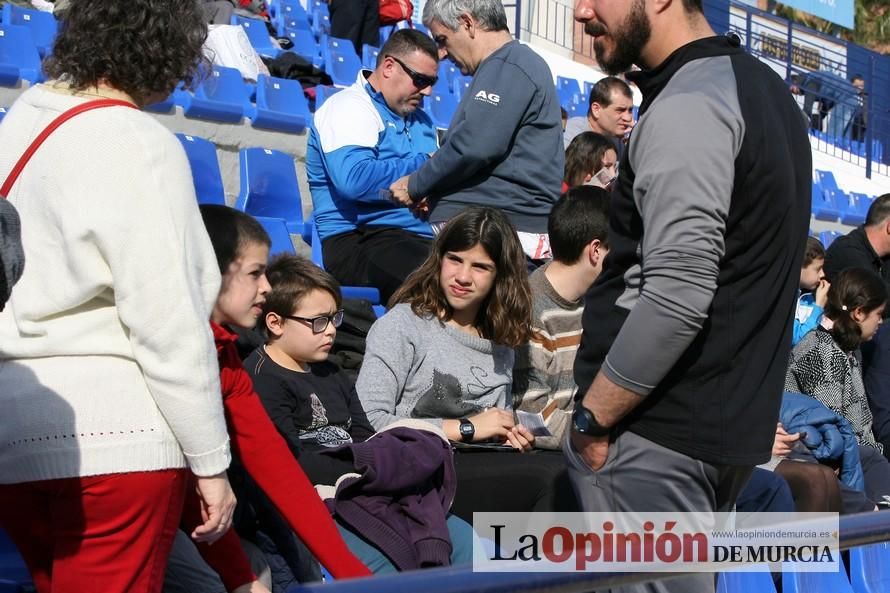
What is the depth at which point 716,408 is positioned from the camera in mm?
2152

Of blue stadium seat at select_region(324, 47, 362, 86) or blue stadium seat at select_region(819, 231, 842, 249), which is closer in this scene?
blue stadium seat at select_region(819, 231, 842, 249)

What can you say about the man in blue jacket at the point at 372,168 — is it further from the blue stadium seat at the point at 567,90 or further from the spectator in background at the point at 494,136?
the blue stadium seat at the point at 567,90

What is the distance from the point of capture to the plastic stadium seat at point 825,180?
12547 millimetres

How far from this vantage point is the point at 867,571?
368 cm

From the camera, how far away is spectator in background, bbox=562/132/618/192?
5.56m

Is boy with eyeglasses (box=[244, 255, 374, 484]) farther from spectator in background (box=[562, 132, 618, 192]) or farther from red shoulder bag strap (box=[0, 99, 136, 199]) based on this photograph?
spectator in background (box=[562, 132, 618, 192])

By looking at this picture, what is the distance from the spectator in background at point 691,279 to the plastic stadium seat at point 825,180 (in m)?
10.8

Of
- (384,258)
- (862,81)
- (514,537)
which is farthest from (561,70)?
(514,537)

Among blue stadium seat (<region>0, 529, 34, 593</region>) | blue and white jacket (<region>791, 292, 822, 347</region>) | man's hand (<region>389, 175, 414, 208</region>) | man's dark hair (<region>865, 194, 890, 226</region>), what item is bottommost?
blue and white jacket (<region>791, 292, 822, 347</region>)

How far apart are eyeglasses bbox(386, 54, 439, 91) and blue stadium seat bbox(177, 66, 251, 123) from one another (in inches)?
84.2

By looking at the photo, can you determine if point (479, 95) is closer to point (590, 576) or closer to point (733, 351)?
point (733, 351)

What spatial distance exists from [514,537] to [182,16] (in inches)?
73.1

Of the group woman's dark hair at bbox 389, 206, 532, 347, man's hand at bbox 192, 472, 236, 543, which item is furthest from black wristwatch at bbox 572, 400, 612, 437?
woman's dark hair at bbox 389, 206, 532, 347

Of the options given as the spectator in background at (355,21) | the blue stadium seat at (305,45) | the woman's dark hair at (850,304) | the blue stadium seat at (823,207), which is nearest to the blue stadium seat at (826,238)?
the blue stadium seat at (823,207)
